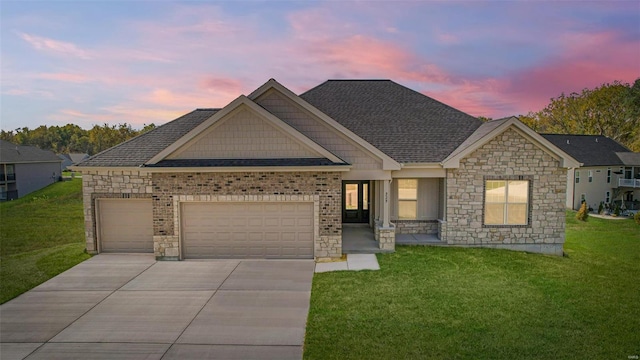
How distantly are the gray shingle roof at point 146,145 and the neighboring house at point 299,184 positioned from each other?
2.2 inches

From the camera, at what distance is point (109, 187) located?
41.1 ft

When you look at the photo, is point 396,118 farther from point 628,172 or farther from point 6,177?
point 6,177

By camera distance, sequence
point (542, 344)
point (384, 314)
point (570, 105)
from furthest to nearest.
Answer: point (570, 105), point (384, 314), point (542, 344)

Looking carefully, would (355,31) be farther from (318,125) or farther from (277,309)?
(277,309)

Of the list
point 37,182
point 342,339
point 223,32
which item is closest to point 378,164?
point 342,339

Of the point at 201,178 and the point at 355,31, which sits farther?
the point at 355,31

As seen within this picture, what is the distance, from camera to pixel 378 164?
12.6m

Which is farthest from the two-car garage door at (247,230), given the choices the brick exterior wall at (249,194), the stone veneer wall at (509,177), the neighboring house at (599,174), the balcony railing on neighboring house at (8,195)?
the balcony railing on neighboring house at (8,195)

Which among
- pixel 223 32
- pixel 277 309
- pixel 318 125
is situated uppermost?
pixel 223 32

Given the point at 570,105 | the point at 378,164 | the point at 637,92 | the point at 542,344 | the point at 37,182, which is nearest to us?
the point at 542,344

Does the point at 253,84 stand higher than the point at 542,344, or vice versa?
the point at 253,84

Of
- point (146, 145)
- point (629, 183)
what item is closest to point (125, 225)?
point (146, 145)

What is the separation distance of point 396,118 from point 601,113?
49.0 metres

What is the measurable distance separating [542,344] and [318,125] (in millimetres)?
8650
